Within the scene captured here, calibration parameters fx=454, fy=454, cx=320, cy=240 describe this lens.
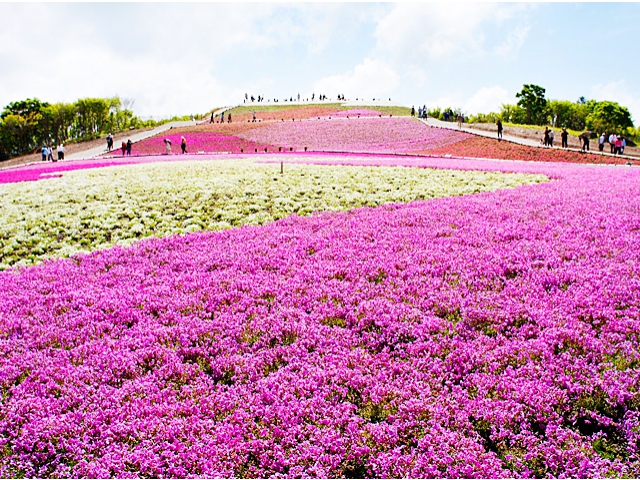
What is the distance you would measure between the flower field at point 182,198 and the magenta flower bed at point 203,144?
32009 millimetres

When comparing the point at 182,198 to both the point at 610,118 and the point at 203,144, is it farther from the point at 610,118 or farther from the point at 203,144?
the point at 610,118

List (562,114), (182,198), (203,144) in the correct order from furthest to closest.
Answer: (562,114) → (203,144) → (182,198)

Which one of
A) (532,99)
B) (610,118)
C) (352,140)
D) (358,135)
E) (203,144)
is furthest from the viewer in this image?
(532,99)

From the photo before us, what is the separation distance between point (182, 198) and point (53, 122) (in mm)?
95450

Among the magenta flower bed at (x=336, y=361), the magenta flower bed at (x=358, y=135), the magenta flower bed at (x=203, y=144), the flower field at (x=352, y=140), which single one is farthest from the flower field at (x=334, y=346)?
the magenta flower bed at (x=203, y=144)

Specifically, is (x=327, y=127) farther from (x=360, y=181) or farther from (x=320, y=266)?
(x=320, y=266)

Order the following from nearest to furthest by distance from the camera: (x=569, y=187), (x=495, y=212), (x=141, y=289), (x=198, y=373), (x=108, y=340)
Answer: (x=198, y=373) < (x=108, y=340) < (x=141, y=289) < (x=495, y=212) < (x=569, y=187)

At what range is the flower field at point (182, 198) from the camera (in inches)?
607

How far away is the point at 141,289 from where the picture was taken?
955cm

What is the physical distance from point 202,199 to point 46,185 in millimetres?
10583

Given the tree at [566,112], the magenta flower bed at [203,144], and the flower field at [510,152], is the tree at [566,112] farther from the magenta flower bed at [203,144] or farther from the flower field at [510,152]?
the magenta flower bed at [203,144]

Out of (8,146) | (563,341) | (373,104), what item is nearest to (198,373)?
(563,341)

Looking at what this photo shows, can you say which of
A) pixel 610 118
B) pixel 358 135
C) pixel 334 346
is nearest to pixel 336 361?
pixel 334 346

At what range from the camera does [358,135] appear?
6706 cm
